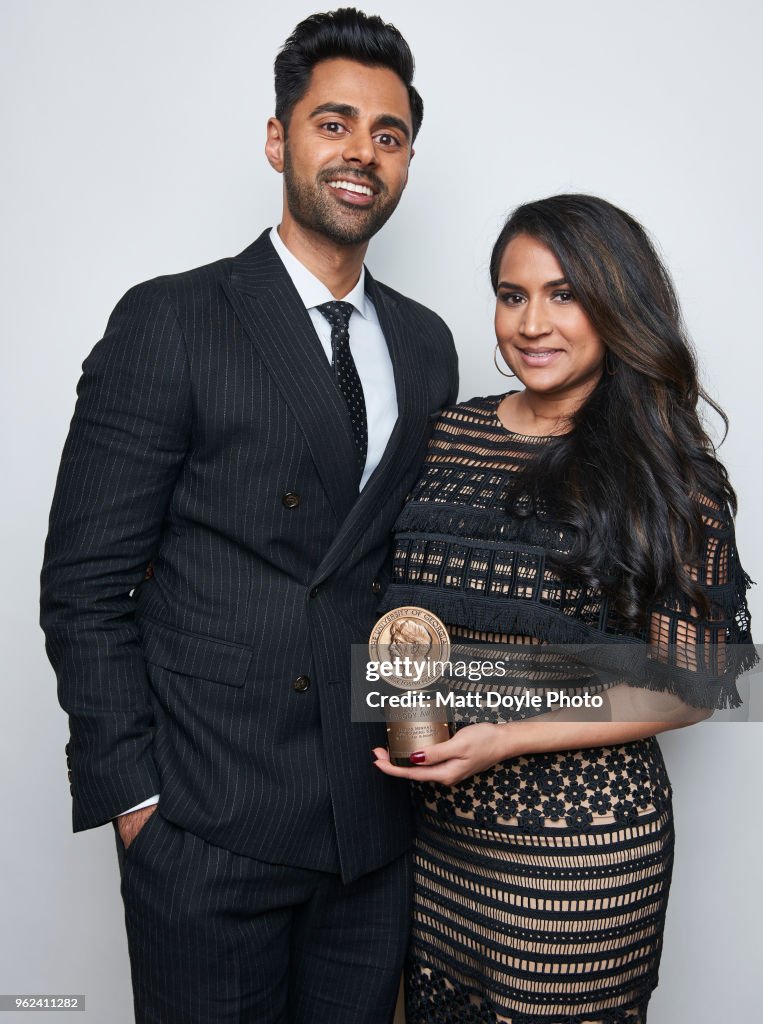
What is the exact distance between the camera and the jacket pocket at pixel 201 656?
6.70 feet

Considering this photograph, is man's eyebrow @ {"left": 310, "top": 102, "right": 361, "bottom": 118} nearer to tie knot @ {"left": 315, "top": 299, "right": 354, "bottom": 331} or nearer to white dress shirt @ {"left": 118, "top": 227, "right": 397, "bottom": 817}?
white dress shirt @ {"left": 118, "top": 227, "right": 397, "bottom": 817}

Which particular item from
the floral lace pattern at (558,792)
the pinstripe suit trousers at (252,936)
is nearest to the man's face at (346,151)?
the floral lace pattern at (558,792)

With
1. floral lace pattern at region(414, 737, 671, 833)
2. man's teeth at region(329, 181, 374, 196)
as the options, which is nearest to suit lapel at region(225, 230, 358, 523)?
man's teeth at region(329, 181, 374, 196)

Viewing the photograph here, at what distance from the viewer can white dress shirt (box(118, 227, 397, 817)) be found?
2264 millimetres

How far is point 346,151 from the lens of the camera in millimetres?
2248

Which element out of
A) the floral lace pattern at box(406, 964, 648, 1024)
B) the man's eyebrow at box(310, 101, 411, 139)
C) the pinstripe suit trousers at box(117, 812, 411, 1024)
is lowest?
the floral lace pattern at box(406, 964, 648, 1024)

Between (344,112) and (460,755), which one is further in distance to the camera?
(344,112)

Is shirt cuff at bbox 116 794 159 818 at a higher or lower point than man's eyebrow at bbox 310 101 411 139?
lower

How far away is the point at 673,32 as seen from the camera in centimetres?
306

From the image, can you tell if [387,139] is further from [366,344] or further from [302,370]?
[302,370]

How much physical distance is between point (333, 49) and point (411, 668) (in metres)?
1.47

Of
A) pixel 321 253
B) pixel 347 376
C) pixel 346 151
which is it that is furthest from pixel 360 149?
pixel 347 376

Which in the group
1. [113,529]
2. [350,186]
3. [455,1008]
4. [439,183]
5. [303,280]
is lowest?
[455,1008]

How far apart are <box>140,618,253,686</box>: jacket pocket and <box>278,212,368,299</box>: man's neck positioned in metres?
0.87
